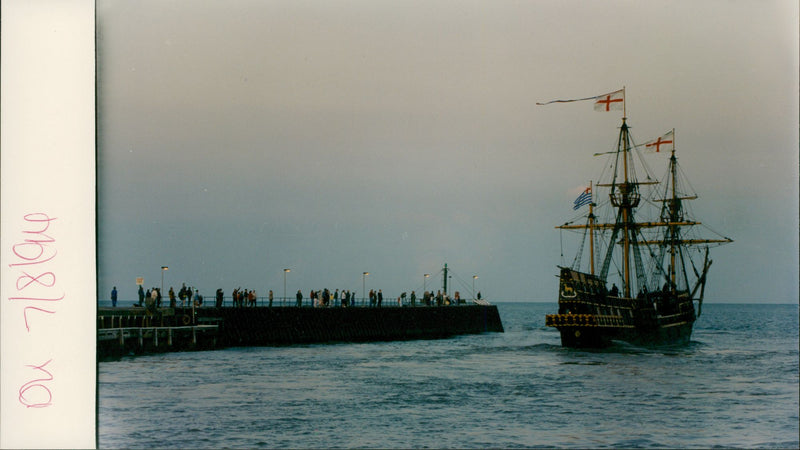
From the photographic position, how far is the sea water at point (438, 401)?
16641 millimetres

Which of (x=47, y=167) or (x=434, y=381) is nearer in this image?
(x=47, y=167)

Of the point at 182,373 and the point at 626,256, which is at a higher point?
the point at 626,256

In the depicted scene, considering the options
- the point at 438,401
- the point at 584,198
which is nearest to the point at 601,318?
the point at 584,198

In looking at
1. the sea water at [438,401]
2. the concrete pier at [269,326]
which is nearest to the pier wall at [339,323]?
the concrete pier at [269,326]

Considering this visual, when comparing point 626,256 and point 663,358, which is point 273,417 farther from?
point 626,256

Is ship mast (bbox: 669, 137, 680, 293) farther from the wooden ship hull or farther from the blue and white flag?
the blue and white flag

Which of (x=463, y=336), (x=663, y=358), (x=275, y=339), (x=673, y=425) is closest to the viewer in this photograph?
(x=673, y=425)

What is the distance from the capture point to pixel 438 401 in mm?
22016

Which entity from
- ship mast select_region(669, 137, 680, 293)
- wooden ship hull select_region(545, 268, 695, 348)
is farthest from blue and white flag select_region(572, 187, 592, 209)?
ship mast select_region(669, 137, 680, 293)

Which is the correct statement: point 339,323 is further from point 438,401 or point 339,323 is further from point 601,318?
point 438,401

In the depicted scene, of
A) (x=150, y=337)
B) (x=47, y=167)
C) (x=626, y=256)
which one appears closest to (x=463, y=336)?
(x=626, y=256)

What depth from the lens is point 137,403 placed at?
18953 millimetres

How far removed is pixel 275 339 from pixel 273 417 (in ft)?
66.5

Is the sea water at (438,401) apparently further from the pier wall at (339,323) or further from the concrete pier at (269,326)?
the pier wall at (339,323)
